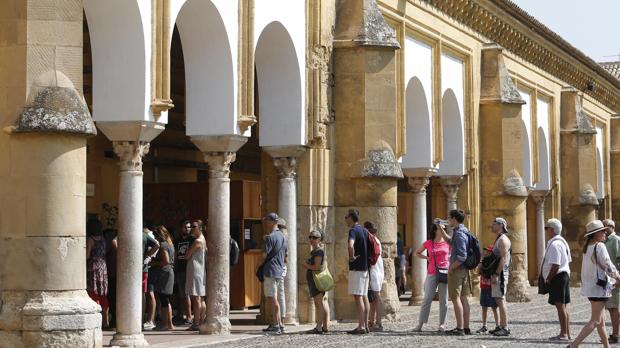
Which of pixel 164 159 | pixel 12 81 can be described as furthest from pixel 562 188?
pixel 12 81

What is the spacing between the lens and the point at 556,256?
15.9m

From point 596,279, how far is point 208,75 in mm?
5416

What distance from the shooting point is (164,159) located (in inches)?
933

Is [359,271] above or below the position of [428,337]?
above

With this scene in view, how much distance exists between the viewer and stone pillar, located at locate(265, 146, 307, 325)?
1850cm

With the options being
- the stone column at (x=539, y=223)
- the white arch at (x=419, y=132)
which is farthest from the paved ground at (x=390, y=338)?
the stone column at (x=539, y=223)

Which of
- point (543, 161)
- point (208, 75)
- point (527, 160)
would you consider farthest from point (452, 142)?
point (208, 75)

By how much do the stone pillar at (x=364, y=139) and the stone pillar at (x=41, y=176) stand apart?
7.65 meters

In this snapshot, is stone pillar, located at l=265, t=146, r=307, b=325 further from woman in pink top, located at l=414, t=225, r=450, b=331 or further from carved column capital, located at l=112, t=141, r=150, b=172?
carved column capital, located at l=112, t=141, r=150, b=172

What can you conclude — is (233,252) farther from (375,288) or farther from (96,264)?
(96,264)

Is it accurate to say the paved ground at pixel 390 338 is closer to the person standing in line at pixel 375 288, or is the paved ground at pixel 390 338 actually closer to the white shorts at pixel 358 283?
the person standing in line at pixel 375 288

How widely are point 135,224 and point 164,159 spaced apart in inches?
363

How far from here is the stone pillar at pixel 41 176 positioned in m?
12.0

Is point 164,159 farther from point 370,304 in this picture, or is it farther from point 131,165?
point 131,165
